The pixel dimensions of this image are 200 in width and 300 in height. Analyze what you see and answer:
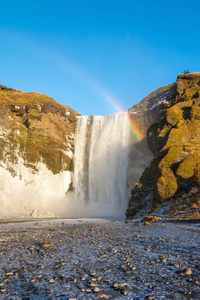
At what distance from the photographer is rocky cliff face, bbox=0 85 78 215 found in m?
45.2

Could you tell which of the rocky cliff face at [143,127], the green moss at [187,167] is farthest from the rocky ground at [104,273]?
the rocky cliff face at [143,127]

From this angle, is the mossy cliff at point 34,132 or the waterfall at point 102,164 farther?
the mossy cliff at point 34,132

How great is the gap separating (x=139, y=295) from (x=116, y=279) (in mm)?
837

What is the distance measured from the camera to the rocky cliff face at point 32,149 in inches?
1778

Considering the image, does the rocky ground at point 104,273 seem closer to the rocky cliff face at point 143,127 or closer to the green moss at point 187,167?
the green moss at point 187,167

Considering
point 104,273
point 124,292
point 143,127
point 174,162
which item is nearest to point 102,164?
point 143,127

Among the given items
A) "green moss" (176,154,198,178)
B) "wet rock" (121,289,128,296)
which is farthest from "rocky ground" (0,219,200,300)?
"green moss" (176,154,198,178)

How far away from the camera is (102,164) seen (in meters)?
52.0

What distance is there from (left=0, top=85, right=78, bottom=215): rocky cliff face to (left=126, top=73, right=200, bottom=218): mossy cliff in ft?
90.2

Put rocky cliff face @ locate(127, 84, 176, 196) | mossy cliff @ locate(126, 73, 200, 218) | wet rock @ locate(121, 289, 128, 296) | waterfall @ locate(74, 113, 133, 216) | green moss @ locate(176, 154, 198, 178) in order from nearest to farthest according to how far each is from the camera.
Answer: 1. wet rock @ locate(121, 289, 128, 296)
2. mossy cliff @ locate(126, 73, 200, 218)
3. green moss @ locate(176, 154, 198, 178)
4. rocky cliff face @ locate(127, 84, 176, 196)
5. waterfall @ locate(74, 113, 133, 216)

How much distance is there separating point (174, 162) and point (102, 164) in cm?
2993

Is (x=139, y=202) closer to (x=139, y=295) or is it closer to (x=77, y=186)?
(x=139, y=295)

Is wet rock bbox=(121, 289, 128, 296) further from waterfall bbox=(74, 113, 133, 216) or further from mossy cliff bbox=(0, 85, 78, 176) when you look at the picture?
mossy cliff bbox=(0, 85, 78, 176)

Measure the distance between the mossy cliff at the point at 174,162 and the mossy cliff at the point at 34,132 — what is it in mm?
28083
